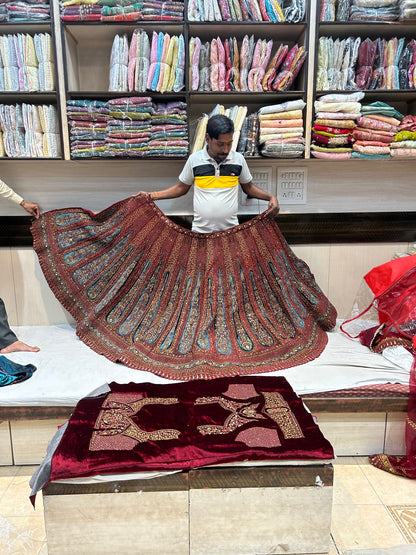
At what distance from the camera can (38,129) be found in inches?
109

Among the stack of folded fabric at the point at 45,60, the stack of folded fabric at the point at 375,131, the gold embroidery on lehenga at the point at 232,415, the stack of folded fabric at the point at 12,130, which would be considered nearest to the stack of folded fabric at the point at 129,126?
the stack of folded fabric at the point at 45,60

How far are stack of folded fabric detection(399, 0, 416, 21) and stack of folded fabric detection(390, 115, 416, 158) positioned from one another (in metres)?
0.55

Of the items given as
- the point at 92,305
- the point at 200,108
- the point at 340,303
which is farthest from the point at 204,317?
the point at 200,108

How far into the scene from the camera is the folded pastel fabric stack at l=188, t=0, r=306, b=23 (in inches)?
104

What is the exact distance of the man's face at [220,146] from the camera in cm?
251

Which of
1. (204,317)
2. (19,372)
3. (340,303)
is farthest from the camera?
(340,303)

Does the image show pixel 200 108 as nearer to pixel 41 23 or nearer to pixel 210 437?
pixel 41 23

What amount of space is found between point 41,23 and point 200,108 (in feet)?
3.36

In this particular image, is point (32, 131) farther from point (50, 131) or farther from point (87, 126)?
point (87, 126)

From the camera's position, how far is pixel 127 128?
8.93ft

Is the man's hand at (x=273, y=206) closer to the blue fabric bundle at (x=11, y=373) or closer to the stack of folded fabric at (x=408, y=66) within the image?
the stack of folded fabric at (x=408, y=66)

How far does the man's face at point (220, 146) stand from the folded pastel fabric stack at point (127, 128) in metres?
0.22

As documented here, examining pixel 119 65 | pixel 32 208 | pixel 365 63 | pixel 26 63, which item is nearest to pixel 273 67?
pixel 365 63

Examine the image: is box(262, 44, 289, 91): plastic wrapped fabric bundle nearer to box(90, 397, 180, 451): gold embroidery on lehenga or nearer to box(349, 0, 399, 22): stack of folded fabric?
box(349, 0, 399, 22): stack of folded fabric
